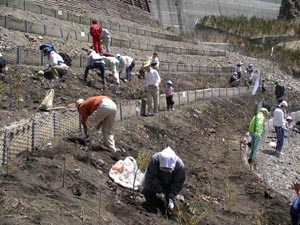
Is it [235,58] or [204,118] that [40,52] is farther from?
[235,58]

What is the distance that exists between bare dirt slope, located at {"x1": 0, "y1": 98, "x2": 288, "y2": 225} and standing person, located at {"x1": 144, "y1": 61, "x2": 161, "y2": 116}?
406 millimetres

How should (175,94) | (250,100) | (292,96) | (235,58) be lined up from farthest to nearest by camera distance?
(235,58)
(292,96)
(250,100)
(175,94)

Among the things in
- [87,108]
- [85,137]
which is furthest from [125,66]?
[87,108]

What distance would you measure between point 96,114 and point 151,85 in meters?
5.50

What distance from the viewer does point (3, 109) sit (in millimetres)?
11719

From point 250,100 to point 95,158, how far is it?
17.0 metres

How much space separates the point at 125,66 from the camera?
1845 centimetres

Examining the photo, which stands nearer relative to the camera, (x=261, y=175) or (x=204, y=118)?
(x=261, y=175)

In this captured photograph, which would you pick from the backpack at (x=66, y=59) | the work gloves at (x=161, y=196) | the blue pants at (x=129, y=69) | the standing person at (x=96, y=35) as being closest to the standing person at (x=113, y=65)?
the blue pants at (x=129, y=69)

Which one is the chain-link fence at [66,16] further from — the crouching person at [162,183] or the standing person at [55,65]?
the crouching person at [162,183]

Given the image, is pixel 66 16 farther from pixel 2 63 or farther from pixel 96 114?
pixel 96 114

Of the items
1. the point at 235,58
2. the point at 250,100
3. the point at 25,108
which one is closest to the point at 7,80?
the point at 25,108

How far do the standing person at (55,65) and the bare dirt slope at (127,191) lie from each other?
2.34 m

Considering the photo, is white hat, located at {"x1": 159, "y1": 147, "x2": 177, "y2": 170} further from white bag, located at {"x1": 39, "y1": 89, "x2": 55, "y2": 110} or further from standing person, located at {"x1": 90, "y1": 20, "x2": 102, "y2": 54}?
standing person, located at {"x1": 90, "y1": 20, "x2": 102, "y2": 54}
